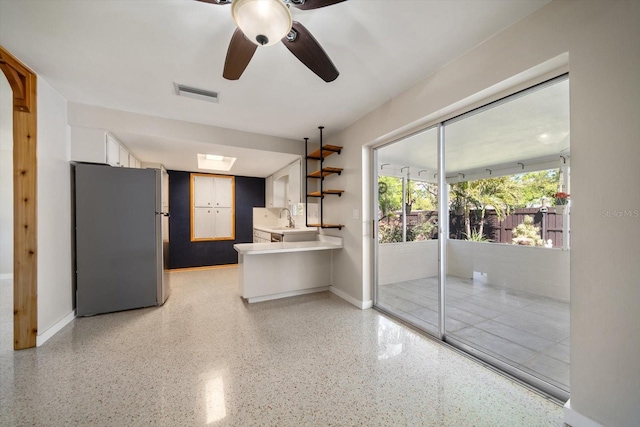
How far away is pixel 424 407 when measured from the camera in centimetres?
153

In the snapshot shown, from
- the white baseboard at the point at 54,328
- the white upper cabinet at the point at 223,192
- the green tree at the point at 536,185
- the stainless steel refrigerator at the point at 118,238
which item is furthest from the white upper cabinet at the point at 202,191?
the green tree at the point at 536,185

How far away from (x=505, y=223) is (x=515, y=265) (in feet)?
1.28

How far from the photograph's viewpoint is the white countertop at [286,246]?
309 cm

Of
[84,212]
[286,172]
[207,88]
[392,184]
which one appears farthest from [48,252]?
[392,184]

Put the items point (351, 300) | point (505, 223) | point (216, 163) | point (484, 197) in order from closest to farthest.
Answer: point (505, 223) < point (484, 197) < point (351, 300) < point (216, 163)

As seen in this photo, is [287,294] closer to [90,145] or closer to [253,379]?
[253,379]

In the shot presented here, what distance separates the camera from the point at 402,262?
3.50 meters

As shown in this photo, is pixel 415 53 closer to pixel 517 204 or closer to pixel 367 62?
pixel 367 62

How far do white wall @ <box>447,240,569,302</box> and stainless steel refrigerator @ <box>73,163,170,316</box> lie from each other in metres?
3.44

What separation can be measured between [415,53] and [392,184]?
1618mm

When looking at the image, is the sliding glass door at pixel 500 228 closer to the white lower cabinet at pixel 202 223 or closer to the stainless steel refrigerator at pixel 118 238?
the stainless steel refrigerator at pixel 118 238

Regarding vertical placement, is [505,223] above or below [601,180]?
below

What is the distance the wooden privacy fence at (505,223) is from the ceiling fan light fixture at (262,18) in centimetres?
214

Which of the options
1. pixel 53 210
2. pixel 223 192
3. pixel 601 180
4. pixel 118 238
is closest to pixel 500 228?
pixel 601 180
